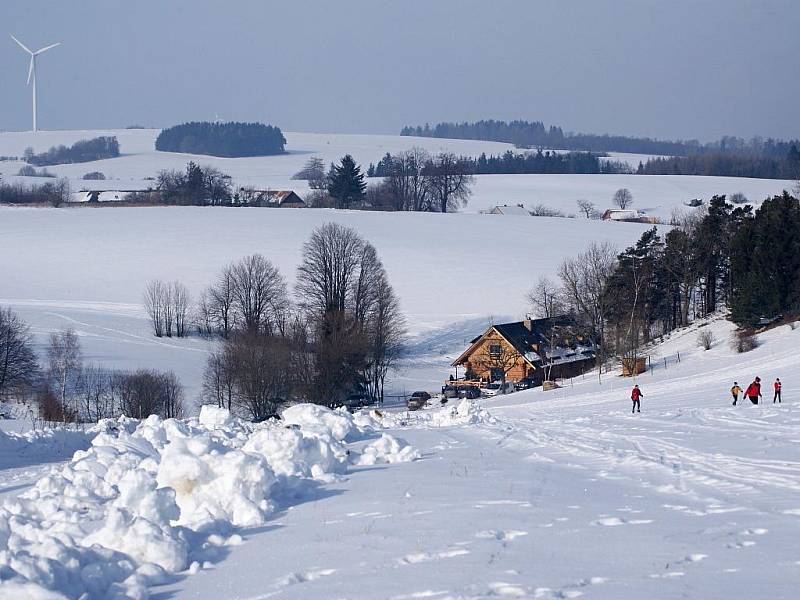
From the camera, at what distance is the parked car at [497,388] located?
Result: 170ft

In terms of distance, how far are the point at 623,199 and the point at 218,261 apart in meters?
69.5

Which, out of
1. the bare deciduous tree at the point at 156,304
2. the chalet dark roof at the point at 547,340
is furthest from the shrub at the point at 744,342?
the bare deciduous tree at the point at 156,304

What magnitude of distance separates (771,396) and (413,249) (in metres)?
61.8

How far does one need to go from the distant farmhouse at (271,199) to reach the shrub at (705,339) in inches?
2952

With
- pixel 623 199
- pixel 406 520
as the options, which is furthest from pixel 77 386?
pixel 623 199

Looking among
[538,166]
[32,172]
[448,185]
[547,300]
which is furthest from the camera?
[538,166]

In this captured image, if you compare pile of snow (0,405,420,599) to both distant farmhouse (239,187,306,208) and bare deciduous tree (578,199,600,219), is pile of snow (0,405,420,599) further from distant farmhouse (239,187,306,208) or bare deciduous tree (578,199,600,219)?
bare deciduous tree (578,199,600,219)

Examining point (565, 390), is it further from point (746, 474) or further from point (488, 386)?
point (746, 474)

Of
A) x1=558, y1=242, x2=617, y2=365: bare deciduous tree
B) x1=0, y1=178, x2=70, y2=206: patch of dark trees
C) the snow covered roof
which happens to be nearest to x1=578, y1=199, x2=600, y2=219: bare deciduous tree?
the snow covered roof

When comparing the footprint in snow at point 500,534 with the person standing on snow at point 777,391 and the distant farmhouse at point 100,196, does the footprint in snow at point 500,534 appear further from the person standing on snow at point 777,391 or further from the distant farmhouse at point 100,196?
the distant farmhouse at point 100,196

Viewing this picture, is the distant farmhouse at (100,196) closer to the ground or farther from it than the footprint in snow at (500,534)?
farther from it

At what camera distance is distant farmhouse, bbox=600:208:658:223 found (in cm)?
11754

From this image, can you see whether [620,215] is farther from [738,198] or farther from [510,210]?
[738,198]

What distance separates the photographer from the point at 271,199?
432ft
